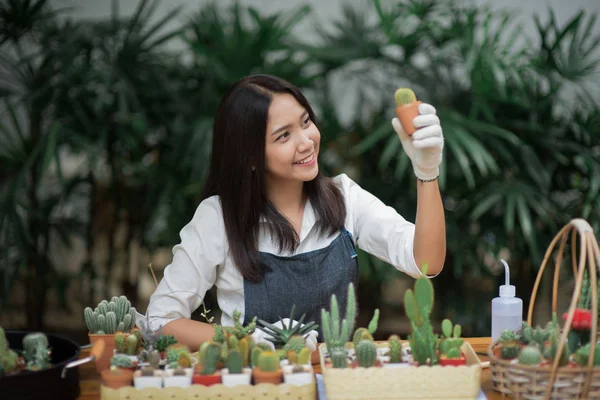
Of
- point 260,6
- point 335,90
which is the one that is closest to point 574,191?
point 335,90

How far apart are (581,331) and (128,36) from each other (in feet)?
8.96

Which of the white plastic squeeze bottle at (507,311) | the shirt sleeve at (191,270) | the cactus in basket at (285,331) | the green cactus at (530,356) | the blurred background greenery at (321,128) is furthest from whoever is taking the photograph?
the blurred background greenery at (321,128)

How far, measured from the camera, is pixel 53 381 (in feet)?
5.62

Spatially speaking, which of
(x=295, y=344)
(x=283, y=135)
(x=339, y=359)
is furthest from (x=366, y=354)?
(x=283, y=135)

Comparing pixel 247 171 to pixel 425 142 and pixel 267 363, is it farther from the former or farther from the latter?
pixel 267 363

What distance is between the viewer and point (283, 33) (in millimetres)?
3818

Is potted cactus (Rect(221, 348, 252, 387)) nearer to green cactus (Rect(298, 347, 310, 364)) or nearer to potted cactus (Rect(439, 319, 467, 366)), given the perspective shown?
green cactus (Rect(298, 347, 310, 364))

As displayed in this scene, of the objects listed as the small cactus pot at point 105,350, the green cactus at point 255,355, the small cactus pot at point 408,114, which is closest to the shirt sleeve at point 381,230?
the small cactus pot at point 408,114

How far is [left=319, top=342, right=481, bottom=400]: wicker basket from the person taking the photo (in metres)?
1.65

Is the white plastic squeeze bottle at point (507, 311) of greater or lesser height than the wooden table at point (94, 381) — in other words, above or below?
above

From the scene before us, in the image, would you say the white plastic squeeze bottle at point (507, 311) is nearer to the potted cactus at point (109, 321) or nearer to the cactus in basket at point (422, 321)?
the cactus in basket at point (422, 321)

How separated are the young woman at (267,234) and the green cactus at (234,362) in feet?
1.56

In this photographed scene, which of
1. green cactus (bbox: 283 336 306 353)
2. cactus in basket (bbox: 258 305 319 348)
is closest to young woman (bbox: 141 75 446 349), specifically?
cactus in basket (bbox: 258 305 319 348)

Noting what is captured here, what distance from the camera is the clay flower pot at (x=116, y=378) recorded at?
5.48 feet
